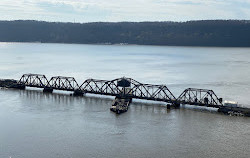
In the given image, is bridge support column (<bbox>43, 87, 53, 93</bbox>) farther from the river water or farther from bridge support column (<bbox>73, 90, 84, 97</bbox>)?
bridge support column (<bbox>73, 90, 84, 97</bbox>)

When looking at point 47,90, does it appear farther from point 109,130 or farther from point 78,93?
point 109,130

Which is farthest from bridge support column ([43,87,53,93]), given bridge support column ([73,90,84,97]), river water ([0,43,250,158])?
bridge support column ([73,90,84,97])

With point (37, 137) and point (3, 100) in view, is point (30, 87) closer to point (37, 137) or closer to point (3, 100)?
point (3, 100)

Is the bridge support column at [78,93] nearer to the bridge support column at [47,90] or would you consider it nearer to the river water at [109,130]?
the river water at [109,130]

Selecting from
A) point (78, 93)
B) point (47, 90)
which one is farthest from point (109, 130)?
point (47, 90)

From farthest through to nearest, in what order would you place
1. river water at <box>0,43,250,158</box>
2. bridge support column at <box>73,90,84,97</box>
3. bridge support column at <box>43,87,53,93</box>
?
bridge support column at <box>43,87,53,93</box> → bridge support column at <box>73,90,84,97</box> → river water at <box>0,43,250,158</box>

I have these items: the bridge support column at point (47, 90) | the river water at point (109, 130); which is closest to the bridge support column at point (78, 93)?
the river water at point (109, 130)

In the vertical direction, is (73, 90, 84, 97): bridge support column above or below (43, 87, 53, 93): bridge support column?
below

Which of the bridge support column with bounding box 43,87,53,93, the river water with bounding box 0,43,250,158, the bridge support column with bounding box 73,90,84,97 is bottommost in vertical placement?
the river water with bounding box 0,43,250,158

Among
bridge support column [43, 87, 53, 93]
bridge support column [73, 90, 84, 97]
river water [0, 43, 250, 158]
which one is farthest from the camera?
bridge support column [43, 87, 53, 93]

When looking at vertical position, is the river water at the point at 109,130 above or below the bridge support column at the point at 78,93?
below

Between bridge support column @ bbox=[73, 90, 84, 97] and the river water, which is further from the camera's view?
bridge support column @ bbox=[73, 90, 84, 97]

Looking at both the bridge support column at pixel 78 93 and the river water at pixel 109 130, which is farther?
the bridge support column at pixel 78 93
